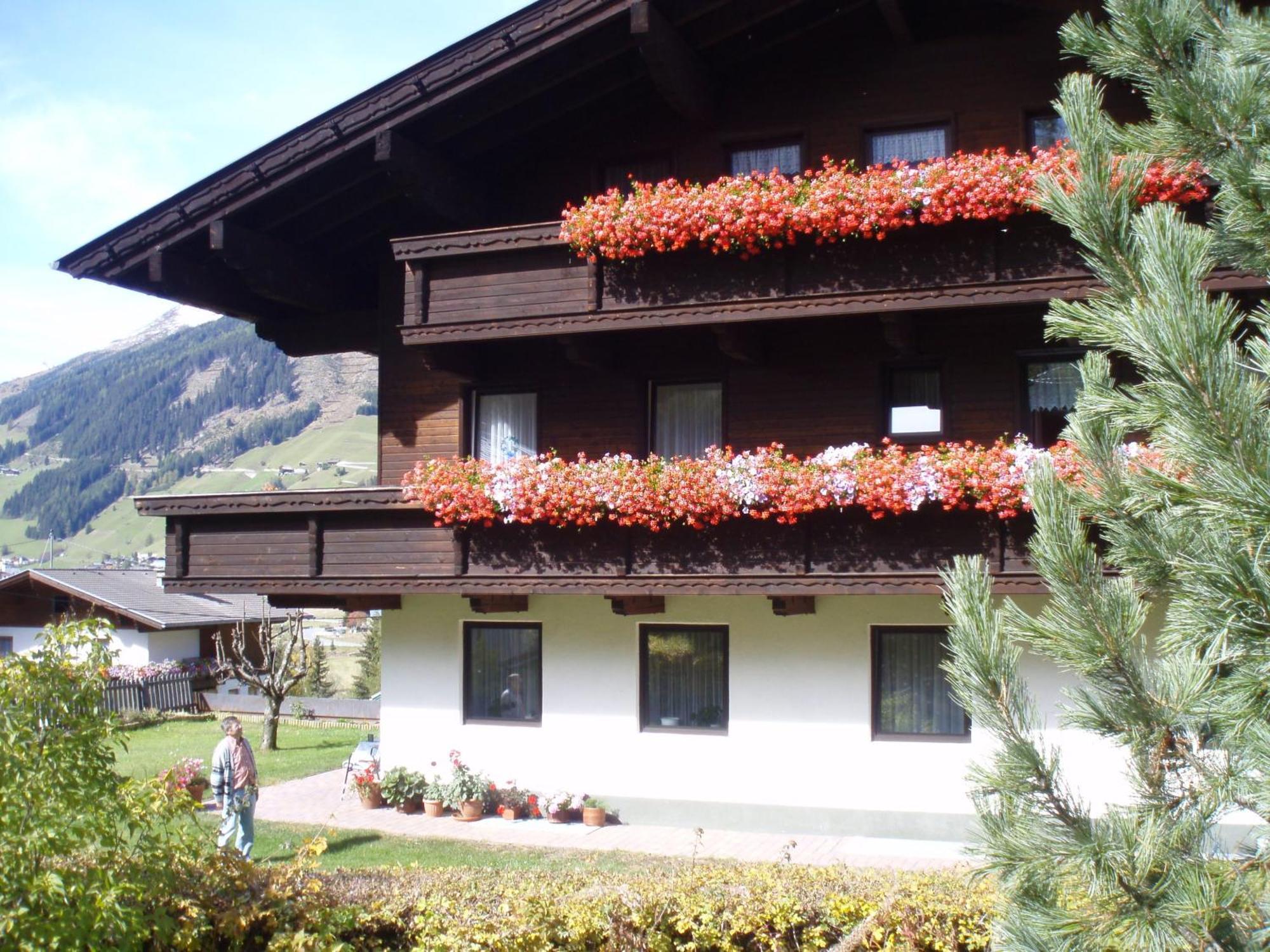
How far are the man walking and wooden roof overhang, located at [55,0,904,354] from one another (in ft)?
20.4

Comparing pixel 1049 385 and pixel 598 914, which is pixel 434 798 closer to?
pixel 598 914

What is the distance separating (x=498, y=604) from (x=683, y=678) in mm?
2623

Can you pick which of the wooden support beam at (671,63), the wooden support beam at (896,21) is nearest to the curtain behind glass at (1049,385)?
the wooden support beam at (896,21)

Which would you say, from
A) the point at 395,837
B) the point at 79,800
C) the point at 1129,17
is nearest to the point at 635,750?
the point at 395,837

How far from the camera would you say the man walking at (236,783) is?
1297cm

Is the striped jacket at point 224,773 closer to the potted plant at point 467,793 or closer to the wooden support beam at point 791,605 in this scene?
the potted plant at point 467,793

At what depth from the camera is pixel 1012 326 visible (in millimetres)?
14094

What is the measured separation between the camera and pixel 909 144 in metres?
15.1

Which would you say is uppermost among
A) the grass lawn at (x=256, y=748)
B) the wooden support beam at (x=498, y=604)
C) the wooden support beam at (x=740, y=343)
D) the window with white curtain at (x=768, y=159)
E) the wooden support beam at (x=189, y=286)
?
the window with white curtain at (x=768, y=159)

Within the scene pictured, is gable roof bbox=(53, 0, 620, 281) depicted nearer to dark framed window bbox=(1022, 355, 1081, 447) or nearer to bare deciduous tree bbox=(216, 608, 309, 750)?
dark framed window bbox=(1022, 355, 1081, 447)

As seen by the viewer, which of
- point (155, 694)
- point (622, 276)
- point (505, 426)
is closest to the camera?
point (622, 276)

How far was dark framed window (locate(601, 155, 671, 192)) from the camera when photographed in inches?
640

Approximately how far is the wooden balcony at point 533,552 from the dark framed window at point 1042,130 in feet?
16.1

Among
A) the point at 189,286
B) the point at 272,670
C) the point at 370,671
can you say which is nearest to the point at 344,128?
the point at 189,286
